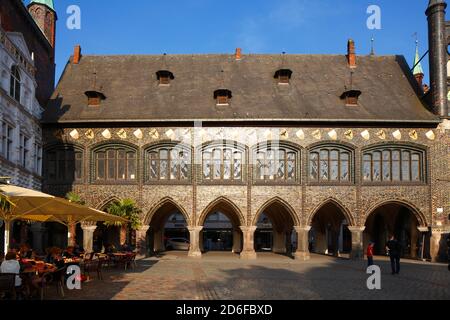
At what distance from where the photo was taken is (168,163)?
30.2 m

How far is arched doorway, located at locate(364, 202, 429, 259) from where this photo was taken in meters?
30.5

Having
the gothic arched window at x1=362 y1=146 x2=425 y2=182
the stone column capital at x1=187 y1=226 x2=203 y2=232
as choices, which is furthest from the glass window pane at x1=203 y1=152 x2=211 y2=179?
the gothic arched window at x1=362 y1=146 x2=425 y2=182

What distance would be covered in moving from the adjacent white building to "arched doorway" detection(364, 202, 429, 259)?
20.4 metres

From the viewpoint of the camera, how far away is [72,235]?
2570 cm

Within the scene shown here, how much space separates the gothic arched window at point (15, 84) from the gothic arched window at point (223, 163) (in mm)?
10537

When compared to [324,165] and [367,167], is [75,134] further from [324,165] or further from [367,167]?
[367,167]

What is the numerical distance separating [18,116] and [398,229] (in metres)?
23.7

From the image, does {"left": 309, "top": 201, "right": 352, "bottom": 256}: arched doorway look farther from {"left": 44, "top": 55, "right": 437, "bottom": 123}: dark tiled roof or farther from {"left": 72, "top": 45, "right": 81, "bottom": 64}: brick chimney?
{"left": 72, "top": 45, "right": 81, "bottom": 64}: brick chimney

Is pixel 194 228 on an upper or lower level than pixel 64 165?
lower

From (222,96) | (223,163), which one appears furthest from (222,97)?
(223,163)

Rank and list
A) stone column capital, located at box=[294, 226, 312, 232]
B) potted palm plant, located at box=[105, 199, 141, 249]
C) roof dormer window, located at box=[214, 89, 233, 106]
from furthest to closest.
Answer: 1. roof dormer window, located at box=[214, 89, 233, 106]
2. stone column capital, located at box=[294, 226, 312, 232]
3. potted palm plant, located at box=[105, 199, 141, 249]

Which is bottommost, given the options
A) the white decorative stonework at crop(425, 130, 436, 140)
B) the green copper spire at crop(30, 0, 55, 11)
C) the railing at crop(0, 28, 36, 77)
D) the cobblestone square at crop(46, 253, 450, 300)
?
the cobblestone square at crop(46, 253, 450, 300)
